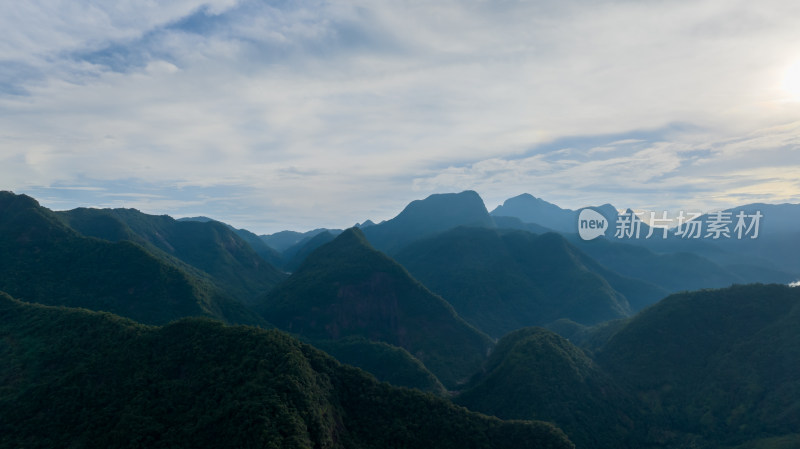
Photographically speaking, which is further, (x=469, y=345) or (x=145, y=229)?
(x=145, y=229)

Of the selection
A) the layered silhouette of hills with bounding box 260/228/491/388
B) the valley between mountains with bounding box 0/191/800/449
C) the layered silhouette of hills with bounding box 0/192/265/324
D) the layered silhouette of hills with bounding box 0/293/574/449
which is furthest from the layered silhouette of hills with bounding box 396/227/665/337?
the layered silhouette of hills with bounding box 0/293/574/449

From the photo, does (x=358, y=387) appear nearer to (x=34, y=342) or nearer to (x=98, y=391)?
(x=98, y=391)

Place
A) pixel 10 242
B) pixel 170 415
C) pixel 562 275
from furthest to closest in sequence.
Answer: pixel 562 275, pixel 10 242, pixel 170 415

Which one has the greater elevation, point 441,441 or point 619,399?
point 441,441

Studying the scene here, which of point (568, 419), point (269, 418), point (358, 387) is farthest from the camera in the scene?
point (568, 419)

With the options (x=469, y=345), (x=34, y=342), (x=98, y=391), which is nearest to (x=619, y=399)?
(x=469, y=345)
